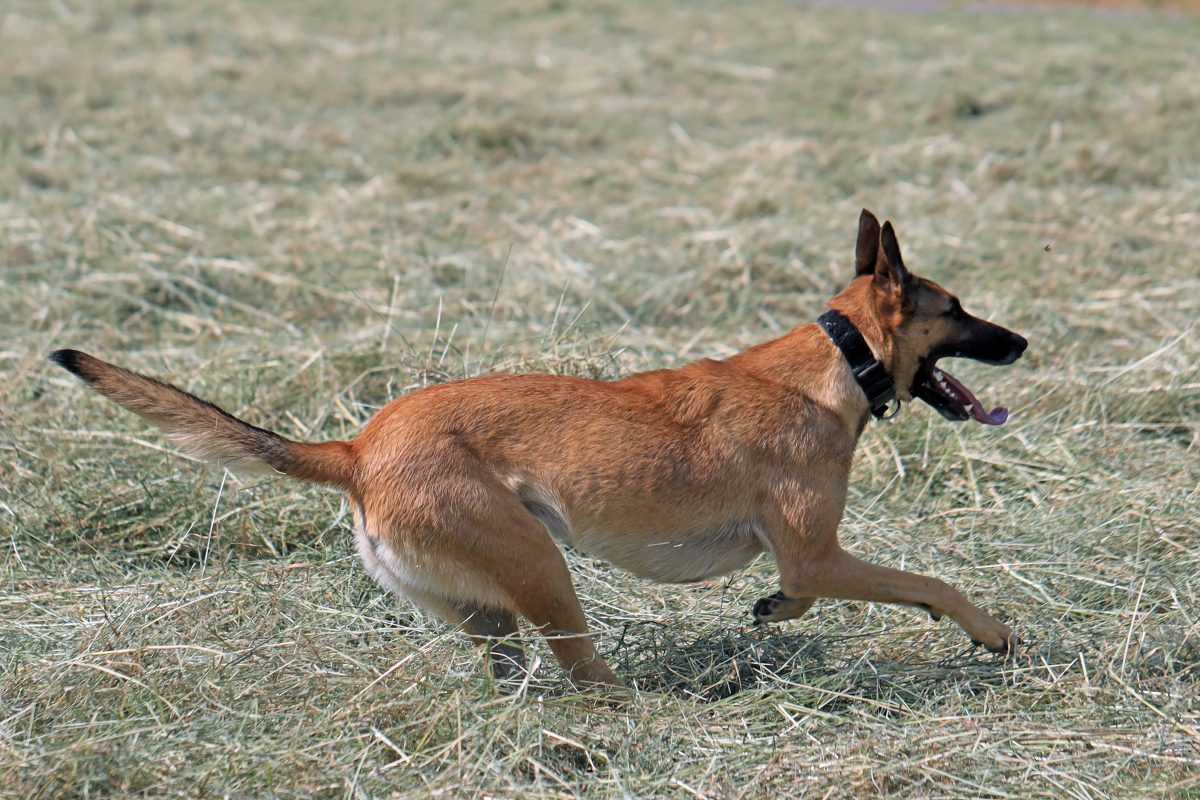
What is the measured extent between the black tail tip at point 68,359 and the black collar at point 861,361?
225cm

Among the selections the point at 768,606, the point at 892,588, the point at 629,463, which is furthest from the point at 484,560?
the point at 892,588

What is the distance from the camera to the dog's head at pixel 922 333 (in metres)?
4.38

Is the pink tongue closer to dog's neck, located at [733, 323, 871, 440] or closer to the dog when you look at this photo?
the dog

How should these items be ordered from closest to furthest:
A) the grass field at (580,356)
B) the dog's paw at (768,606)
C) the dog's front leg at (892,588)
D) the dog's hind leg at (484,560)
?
the grass field at (580,356) → the dog's hind leg at (484,560) → the dog's front leg at (892,588) → the dog's paw at (768,606)

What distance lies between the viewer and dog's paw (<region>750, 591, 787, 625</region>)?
4316 mm

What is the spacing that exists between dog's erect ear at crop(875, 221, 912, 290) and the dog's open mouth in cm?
31

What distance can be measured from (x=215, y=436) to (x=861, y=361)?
1976mm

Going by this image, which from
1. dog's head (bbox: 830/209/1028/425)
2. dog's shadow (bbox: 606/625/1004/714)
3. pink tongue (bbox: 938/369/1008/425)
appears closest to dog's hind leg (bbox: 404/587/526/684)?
dog's shadow (bbox: 606/625/1004/714)

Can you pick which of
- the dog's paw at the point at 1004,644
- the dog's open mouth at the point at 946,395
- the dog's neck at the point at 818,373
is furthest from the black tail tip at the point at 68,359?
the dog's paw at the point at 1004,644

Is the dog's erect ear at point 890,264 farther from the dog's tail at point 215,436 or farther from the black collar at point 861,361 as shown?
the dog's tail at point 215,436

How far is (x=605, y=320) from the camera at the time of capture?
710 centimetres

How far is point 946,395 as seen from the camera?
14.8 feet

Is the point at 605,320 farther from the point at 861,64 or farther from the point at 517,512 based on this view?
the point at 861,64

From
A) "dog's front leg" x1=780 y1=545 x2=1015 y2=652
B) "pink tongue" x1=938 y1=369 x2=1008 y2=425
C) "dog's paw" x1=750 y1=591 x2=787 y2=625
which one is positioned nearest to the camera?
"dog's front leg" x1=780 y1=545 x2=1015 y2=652
